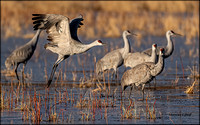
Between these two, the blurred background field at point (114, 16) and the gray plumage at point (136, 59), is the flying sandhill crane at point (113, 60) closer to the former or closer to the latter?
the gray plumage at point (136, 59)

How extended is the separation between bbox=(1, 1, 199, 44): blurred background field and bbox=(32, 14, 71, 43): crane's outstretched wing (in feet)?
26.1

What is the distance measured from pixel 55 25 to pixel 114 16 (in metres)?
16.4

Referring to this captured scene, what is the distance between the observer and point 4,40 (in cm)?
1842

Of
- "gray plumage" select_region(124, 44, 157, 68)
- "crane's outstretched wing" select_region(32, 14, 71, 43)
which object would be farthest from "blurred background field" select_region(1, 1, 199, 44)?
"crane's outstretched wing" select_region(32, 14, 71, 43)

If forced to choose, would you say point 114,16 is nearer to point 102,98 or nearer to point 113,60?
point 113,60

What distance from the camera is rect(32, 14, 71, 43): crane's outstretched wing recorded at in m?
9.66

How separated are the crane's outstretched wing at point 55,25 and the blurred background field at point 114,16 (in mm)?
7956

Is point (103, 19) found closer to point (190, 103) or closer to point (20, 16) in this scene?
point (20, 16)

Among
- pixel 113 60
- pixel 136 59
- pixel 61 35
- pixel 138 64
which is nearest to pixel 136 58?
pixel 136 59

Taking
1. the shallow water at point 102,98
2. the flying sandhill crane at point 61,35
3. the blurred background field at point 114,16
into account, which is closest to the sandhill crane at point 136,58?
the shallow water at point 102,98

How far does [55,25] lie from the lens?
9.93 metres

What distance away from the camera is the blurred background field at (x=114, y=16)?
797 inches

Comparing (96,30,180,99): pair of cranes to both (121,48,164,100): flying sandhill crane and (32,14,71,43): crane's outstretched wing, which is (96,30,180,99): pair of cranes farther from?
(32,14,71,43): crane's outstretched wing

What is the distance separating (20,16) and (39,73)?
14106mm
